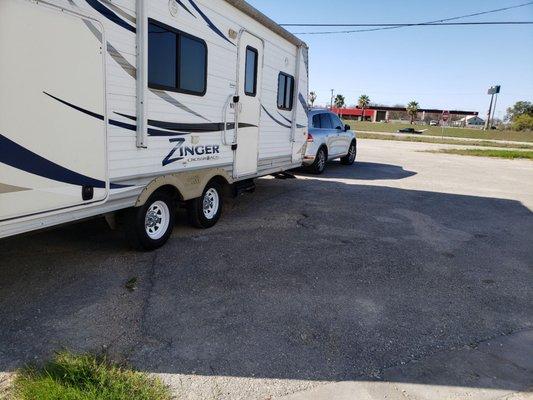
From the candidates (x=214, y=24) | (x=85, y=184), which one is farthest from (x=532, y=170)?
(x=85, y=184)

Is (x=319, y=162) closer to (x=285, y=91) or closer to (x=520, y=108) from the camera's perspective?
(x=285, y=91)

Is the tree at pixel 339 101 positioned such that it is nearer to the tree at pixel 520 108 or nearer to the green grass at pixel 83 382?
the tree at pixel 520 108

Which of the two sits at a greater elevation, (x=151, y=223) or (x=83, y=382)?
(x=151, y=223)

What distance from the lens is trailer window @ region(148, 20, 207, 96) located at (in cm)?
473

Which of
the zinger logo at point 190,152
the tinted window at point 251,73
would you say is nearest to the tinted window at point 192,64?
the zinger logo at point 190,152

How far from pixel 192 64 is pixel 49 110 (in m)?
2.22

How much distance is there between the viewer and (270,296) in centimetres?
427

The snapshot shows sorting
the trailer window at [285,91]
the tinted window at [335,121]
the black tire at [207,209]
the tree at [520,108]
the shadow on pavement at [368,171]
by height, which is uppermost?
the tree at [520,108]

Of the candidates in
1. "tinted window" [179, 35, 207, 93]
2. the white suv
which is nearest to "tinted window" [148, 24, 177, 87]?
"tinted window" [179, 35, 207, 93]

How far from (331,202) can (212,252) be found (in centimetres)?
393

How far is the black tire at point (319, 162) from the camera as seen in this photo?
1242cm

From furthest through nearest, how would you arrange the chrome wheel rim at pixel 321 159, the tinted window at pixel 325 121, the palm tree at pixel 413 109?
the palm tree at pixel 413 109 < the tinted window at pixel 325 121 < the chrome wheel rim at pixel 321 159

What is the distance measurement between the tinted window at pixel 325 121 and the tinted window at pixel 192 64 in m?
7.48

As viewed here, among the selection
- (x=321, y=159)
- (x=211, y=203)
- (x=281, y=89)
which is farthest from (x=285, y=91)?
(x=321, y=159)
